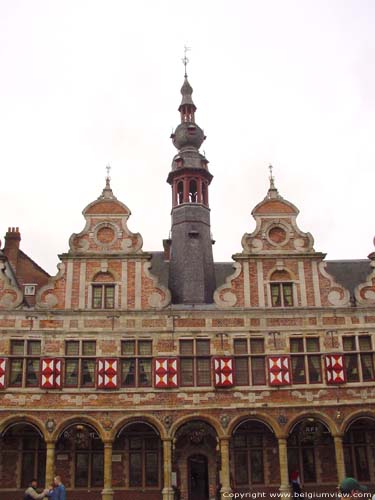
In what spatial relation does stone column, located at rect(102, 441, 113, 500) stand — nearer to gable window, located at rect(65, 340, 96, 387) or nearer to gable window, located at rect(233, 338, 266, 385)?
gable window, located at rect(65, 340, 96, 387)

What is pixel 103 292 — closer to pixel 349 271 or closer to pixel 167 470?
pixel 167 470

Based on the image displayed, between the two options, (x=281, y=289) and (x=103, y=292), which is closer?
(x=103, y=292)

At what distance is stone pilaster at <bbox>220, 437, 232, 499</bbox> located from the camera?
22078 mm

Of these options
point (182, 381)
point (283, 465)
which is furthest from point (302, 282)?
point (283, 465)

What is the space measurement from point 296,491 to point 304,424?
8.58 feet

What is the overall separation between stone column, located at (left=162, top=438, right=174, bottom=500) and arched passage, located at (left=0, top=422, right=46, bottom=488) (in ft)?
16.5

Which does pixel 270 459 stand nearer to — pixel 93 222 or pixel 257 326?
pixel 257 326

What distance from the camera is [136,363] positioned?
77.9ft

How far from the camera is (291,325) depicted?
24297 mm

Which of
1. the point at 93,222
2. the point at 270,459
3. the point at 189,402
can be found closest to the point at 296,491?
the point at 270,459

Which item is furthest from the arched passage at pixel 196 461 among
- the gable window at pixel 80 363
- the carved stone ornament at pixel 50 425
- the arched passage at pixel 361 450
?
the arched passage at pixel 361 450

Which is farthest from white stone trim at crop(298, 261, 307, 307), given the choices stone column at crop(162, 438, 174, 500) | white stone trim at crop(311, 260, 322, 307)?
stone column at crop(162, 438, 174, 500)

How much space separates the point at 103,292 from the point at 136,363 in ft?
10.7

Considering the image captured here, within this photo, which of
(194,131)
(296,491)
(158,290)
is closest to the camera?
(296,491)
